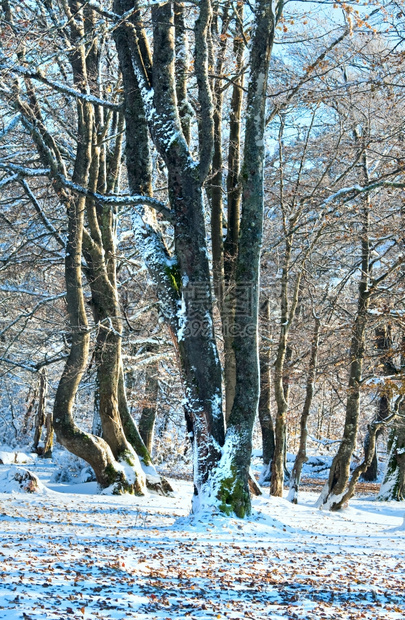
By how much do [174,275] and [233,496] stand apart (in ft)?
9.54

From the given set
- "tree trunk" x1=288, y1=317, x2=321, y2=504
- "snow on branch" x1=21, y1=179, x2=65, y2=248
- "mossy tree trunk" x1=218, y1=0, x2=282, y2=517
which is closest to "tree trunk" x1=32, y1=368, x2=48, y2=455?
"tree trunk" x1=288, y1=317, x2=321, y2=504

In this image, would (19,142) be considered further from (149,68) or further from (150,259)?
(150,259)

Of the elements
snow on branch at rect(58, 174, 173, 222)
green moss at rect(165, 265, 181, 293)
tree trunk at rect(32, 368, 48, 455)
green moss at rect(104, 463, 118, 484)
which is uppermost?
snow on branch at rect(58, 174, 173, 222)

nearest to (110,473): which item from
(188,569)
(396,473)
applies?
(188,569)

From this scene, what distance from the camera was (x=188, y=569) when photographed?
4730mm

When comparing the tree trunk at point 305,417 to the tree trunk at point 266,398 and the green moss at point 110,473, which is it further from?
the green moss at point 110,473

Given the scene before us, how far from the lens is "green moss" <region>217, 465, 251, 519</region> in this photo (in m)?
7.15

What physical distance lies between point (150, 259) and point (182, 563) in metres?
4.18

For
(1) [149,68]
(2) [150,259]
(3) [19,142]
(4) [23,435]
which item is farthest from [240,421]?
(4) [23,435]

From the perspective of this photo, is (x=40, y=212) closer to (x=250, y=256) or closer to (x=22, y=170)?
(x=22, y=170)

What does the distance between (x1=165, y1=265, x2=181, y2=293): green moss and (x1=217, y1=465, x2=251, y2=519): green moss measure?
2.42 meters

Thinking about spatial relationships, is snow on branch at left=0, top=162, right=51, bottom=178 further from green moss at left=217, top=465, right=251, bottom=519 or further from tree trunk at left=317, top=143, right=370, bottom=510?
tree trunk at left=317, top=143, right=370, bottom=510


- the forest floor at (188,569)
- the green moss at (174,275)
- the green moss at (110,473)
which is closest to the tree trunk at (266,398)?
the green moss at (110,473)

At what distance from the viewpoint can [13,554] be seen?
14.9 ft
